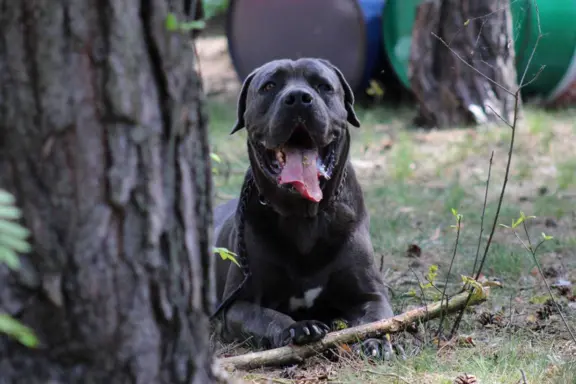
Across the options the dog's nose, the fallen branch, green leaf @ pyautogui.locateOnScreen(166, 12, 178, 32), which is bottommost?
the fallen branch

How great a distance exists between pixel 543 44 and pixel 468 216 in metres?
4.12

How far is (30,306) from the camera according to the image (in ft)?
6.43

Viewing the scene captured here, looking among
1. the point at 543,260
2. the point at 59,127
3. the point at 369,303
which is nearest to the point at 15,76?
the point at 59,127

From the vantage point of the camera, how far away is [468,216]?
21.4 feet

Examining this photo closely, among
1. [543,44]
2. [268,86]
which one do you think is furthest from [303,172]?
[543,44]

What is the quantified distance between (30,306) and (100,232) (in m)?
0.22

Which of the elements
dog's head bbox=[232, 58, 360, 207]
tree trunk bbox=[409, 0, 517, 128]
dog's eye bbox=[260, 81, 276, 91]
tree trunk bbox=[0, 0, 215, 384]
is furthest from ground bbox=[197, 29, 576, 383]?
tree trunk bbox=[0, 0, 215, 384]

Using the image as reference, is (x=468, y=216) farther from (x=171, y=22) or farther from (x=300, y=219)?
(x=171, y=22)

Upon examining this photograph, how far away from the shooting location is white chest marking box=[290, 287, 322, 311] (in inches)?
169

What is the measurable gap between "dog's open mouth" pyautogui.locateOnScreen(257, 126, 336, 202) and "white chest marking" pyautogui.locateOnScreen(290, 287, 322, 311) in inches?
18.4

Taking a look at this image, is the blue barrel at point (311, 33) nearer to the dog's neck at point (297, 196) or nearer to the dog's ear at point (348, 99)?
the dog's ear at point (348, 99)

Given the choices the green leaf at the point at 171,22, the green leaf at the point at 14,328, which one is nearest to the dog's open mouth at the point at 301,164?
the green leaf at the point at 171,22

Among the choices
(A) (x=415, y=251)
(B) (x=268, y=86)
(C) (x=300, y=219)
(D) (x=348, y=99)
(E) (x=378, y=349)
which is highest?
(B) (x=268, y=86)

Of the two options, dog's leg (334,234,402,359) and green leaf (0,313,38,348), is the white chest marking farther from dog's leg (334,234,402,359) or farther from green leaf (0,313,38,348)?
green leaf (0,313,38,348)
